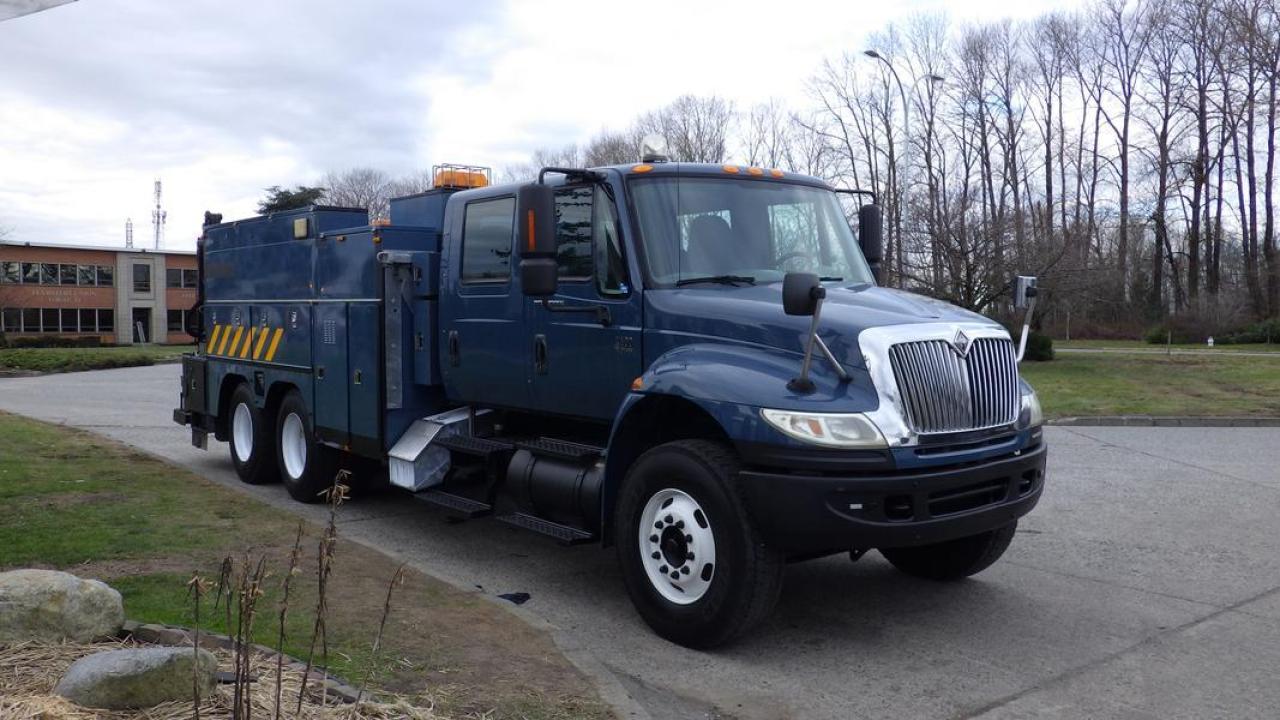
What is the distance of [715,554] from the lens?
5.31m

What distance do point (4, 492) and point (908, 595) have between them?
292 inches

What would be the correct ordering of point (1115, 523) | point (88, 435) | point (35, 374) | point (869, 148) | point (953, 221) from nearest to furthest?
1. point (1115, 523)
2. point (88, 435)
3. point (953, 221)
4. point (35, 374)
5. point (869, 148)

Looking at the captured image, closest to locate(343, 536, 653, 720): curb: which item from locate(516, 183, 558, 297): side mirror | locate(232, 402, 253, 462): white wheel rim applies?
locate(516, 183, 558, 297): side mirror

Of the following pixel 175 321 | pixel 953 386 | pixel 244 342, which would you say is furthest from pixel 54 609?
pixel 175 321

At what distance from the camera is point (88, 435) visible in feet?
44.9

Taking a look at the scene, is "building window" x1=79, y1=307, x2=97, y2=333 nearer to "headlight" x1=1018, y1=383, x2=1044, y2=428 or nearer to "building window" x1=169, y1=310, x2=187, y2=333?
"building window" x1=169, y1=310, x2=187, y2=333

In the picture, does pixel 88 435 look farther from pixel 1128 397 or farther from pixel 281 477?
pixel 1128 397

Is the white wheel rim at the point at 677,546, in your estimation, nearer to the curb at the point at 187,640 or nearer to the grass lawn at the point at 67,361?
the curb at the point at 187,640

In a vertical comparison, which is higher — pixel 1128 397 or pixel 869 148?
pixel 869 148

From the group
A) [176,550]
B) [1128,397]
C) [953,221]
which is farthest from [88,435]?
[953,221]

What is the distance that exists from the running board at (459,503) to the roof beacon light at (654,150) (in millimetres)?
2636

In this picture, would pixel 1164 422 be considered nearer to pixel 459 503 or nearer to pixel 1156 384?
pixel 1156 384

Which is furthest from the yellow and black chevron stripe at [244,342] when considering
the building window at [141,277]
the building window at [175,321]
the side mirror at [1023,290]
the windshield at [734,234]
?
the building window at [175,321]

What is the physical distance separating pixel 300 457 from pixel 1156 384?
18920mm
